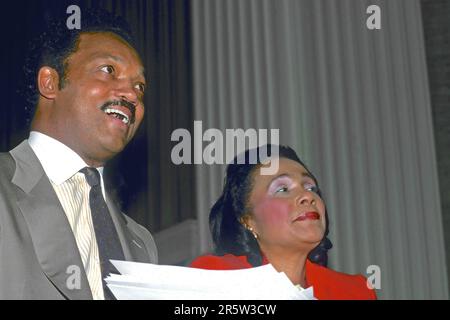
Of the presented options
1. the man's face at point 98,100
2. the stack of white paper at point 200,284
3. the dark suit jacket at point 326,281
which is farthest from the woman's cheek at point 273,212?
the stack of white paper at point 200,284

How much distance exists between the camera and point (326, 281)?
7.09 feet

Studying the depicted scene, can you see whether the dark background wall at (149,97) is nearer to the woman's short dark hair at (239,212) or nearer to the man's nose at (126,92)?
the woman's short dark hair at (239,212)

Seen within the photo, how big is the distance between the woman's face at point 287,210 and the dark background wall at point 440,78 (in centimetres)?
123

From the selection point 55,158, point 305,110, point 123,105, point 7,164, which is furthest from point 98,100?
point 305,110

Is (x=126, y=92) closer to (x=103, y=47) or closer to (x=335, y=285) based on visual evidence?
(x=103, y=47)

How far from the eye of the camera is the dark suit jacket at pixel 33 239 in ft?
5.35

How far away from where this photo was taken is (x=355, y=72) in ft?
9.50

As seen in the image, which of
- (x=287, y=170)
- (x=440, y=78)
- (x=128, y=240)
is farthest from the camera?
(x=440, y=78)

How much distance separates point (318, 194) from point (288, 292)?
0.84 metres

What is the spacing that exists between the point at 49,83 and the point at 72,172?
0.99 ft

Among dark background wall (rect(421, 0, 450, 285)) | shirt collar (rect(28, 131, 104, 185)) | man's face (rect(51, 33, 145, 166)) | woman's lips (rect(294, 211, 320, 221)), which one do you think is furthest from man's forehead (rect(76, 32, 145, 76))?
dark background wall (rect(421, 0, 450, 285))
